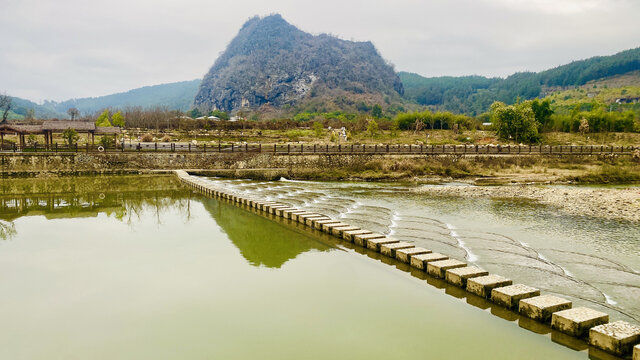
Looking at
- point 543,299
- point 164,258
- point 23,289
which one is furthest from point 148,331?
point 543,299

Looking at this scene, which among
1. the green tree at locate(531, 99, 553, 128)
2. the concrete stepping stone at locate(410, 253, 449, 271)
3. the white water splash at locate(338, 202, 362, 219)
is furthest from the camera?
the green tree at locate(531, 99, 553, 128)

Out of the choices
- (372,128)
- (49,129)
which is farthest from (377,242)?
(372,128)

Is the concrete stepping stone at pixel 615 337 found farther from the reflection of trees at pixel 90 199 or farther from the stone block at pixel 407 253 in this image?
the reflection of trees at pixel 90 199

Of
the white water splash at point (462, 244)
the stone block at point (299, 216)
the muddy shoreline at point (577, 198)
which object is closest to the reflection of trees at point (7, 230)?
the stone block at point (299, 216)

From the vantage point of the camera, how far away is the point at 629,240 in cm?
1466

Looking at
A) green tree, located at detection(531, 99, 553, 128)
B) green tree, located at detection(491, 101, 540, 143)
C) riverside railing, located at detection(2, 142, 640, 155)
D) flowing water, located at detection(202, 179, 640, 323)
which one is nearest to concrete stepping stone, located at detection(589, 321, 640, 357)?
flowing water, located at detection(202, 179, 640, 323)

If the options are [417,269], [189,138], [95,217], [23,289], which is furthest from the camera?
[189,138]

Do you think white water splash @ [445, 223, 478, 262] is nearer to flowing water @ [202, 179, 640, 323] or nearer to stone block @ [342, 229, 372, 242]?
flowing water @ [202, 179, 640, 323]

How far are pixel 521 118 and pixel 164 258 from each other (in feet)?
225

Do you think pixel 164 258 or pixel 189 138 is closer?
pixel 164 258

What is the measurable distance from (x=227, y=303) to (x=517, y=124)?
70018mm

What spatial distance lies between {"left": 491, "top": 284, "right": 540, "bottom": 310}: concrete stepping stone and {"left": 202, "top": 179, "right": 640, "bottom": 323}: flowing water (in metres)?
1.46

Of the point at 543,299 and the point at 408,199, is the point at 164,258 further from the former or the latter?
the point at 408,199

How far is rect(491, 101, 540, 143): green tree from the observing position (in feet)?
228
